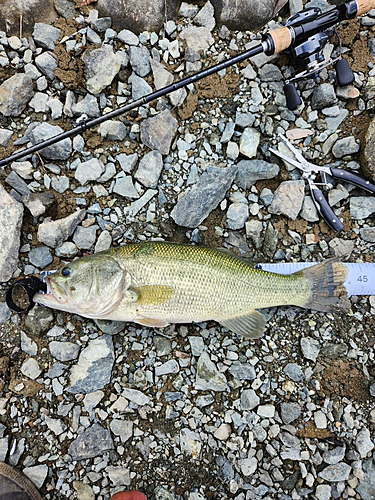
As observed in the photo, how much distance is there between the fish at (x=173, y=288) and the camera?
3.28m

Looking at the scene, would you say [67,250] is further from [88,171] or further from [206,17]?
[206,17]

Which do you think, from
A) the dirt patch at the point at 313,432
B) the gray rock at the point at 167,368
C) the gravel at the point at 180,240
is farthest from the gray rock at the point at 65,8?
the dirt patch at the point at 313,432

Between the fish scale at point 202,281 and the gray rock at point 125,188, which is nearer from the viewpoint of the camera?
the fish scale at point 202,281

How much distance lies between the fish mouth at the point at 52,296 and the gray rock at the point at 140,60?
8.61 feet

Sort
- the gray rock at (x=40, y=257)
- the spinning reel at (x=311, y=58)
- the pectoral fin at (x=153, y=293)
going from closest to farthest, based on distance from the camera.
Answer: the pectoral fin at (x=153, y=293) < the spinning reel at (x=311, y=58) < the gray rock at (x=40, y=257)

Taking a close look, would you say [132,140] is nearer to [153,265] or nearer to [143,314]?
[153,265]

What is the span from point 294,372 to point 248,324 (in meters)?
0.80

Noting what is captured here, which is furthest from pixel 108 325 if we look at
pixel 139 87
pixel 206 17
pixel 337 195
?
pixel 206 17

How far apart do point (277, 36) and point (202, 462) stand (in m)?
4.56

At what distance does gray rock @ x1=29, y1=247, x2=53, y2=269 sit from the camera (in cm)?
371

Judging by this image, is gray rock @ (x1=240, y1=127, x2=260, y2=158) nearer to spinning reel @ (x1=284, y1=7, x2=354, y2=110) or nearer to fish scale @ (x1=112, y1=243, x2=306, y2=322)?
spinning reel @ (x1=284, y1=7, x2=354, y2=110)

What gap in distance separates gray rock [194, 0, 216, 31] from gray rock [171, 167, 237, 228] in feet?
5.96

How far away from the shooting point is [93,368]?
359 cm

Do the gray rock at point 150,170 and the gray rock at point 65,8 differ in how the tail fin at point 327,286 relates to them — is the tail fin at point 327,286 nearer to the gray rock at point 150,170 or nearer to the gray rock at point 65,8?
the gray rock at point 150,170
